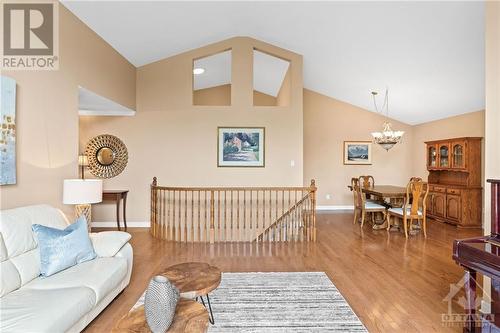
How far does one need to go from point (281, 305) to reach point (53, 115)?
323 cm

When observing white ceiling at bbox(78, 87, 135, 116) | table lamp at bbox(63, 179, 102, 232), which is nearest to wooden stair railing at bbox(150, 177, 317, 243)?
white ceiling at bbox(78, 87, 135, 116)

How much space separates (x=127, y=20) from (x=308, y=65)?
3823mm

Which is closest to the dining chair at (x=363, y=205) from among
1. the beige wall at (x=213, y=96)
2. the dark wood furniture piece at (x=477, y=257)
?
the dark wood furniture piece at (x=477, y=257)

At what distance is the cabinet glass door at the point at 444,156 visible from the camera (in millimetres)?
6155

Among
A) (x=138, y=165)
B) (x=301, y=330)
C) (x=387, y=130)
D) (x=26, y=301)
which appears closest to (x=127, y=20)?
(x=138, y=165)

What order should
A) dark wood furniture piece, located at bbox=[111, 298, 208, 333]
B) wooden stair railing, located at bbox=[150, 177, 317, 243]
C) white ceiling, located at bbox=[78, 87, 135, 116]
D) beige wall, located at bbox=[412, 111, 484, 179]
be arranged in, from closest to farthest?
dark wood furniture piece, located at bbox=[111, 298, 208, 333]
white ceiling, located at bbox=[78, 87, 135, 116]
wooden stair railing, located at bbox=[150, 177, 317, 243]
beige wall, located at bbox=[412, 111, 484, 179]

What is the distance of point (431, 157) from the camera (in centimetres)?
676

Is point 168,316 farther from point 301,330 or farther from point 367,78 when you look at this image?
point 367,78

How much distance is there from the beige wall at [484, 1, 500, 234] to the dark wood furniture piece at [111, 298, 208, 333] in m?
2.48

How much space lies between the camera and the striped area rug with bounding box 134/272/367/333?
7.18 ft

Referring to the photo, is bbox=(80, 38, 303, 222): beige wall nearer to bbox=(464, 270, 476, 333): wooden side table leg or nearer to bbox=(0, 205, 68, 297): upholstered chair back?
bbox=(0, 205, 68, 297): upholstered chair back

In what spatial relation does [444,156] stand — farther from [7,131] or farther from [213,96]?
[7,131]

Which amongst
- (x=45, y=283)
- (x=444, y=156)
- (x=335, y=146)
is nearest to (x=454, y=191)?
(x=444, y=156)

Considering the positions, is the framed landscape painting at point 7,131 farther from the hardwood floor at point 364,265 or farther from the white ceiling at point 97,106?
the hardwood floor at point 364,265
